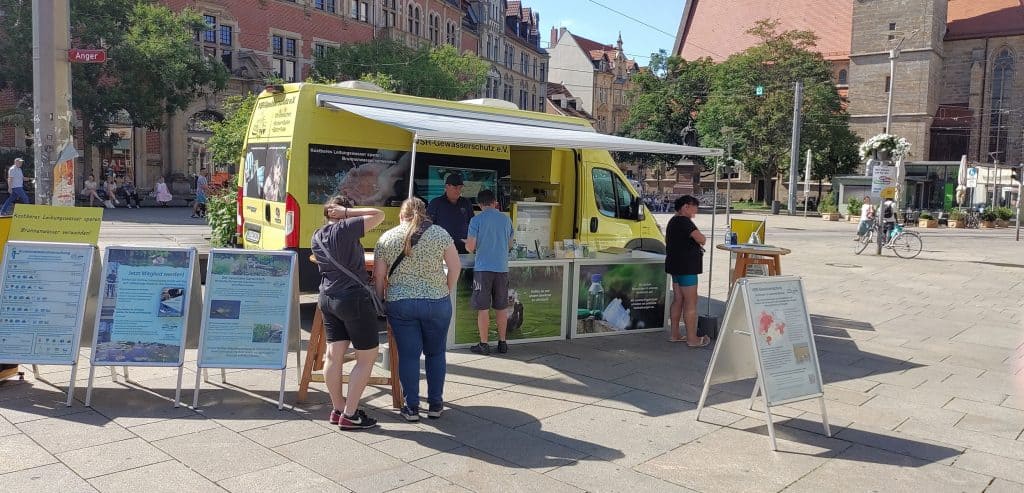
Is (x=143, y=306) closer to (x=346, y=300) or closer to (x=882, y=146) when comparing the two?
(x=346, y=300)

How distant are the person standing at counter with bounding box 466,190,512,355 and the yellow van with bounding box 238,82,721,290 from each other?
0.68m

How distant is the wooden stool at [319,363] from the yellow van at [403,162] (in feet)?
5.80

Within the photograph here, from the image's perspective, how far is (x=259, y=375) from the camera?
268 inches

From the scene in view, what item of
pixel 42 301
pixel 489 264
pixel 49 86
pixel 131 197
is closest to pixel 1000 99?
pixel 131 197

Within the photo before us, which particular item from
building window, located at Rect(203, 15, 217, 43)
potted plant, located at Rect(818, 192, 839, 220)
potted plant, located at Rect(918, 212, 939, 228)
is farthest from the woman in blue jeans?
potted plant, located at Rect(818, 192, 839, 220)

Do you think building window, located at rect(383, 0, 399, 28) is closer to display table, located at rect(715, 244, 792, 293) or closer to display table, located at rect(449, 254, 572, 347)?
display table, located at rect(715, 244, 792, 293)

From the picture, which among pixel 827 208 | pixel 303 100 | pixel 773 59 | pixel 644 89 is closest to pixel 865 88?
pixel 773 59

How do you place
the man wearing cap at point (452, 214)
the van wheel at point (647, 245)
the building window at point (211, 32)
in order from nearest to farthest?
the man wearing cap at point (452, 214)
the van wheel at point (647, 245)
the building window at point (211, 32)

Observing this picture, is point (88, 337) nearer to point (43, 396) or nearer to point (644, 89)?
point (43, 396)

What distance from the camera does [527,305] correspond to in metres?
8.28

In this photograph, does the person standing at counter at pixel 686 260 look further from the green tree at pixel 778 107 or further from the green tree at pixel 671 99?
the green tree at pixel 671 99

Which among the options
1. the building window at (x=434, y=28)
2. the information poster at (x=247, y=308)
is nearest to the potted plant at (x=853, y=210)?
the building window at (x=434, y=28)

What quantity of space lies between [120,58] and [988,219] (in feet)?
129

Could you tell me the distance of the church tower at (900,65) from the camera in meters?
60.3
